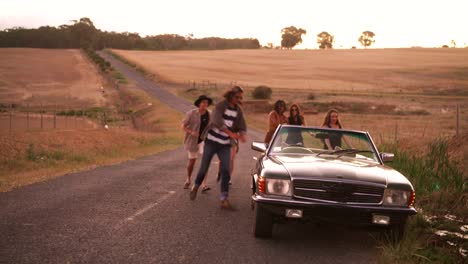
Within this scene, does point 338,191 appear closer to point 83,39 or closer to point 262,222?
point 262,222

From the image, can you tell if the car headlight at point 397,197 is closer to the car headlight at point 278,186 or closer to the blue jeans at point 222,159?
the car headlight at point 278,186

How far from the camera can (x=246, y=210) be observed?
8094 millimetres

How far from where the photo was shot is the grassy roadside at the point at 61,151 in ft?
43.6

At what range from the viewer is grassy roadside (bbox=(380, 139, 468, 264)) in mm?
5715

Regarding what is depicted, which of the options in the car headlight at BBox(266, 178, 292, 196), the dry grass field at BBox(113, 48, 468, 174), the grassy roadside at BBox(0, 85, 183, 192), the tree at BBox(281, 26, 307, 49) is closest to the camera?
the car headlight at BBox(266, 178, 292, 196)

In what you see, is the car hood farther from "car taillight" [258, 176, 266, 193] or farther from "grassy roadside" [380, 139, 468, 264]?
"grassy roadside" [380, 139, 468, 264]

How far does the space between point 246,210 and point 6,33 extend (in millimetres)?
161940

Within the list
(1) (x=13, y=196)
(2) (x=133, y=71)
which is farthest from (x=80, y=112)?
(2) (x=133, y=71)

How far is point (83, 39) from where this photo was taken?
6201 inches

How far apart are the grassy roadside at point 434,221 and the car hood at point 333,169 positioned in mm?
786

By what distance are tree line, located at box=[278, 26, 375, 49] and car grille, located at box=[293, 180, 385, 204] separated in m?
179

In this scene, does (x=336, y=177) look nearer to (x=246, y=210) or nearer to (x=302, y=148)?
(x=302, y=148)

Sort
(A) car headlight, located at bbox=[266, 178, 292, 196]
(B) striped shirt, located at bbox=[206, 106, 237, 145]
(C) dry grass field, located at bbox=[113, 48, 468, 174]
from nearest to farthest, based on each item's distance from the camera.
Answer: (A) car headlight, located at bbox=[266, 178, 292, 196] < (B) striped shirt, located at bbox=[206, 106, 237, 145] < (C) dry grass field, located at bbox=[113, 48, 468, 174]

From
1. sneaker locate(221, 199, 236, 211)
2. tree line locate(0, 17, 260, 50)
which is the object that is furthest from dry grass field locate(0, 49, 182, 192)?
tree line locate(0, 17, 260, 50)
